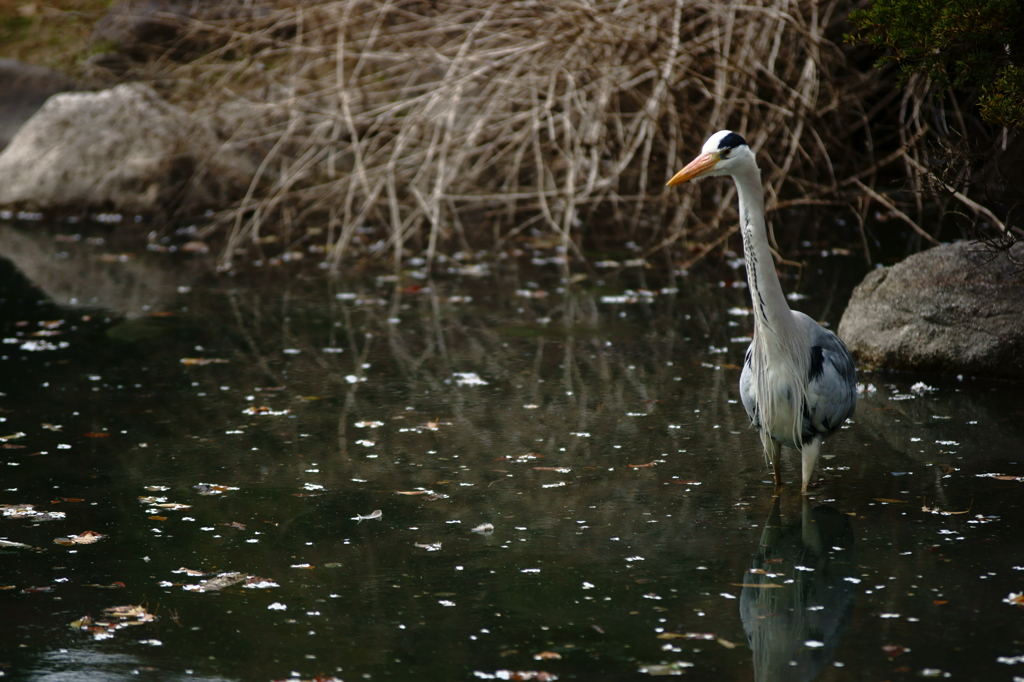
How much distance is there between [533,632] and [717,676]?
503mm

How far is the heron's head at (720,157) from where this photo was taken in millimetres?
3521

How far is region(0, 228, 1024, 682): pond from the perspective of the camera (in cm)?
271

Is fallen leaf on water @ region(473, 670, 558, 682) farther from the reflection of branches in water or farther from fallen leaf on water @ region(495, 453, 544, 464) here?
fallen leaf on water @ region(495, 453, 544, 464)

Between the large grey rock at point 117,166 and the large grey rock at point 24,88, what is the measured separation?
1.53 metres

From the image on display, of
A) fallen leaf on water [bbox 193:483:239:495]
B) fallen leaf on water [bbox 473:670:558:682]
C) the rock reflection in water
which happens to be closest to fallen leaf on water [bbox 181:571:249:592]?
fallen leaf on water [bbox 193:483:239:495]

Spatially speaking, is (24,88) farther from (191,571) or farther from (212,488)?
(191,571)

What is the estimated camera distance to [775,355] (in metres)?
3.60

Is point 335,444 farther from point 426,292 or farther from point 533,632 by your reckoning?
point 426,292

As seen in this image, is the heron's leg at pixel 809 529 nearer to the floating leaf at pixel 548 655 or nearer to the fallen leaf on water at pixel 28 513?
the floating leaf at pixel 548 655

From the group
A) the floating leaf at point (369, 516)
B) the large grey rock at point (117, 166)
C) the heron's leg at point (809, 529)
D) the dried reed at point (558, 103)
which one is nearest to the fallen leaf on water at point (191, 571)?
the floating leaf at point (369, 516)

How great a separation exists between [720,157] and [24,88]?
419 inches

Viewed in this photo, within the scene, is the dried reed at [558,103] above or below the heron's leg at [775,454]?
above

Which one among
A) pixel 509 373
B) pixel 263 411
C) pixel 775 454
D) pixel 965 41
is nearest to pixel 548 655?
pixel 775 454

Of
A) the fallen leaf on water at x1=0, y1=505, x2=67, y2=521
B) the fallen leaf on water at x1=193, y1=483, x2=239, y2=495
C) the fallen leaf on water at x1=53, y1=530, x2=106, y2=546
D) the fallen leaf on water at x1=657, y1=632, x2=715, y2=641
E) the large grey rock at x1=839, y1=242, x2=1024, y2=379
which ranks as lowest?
the fallen leaf on water at x1=657, y1=632, x2=715, y2=641
